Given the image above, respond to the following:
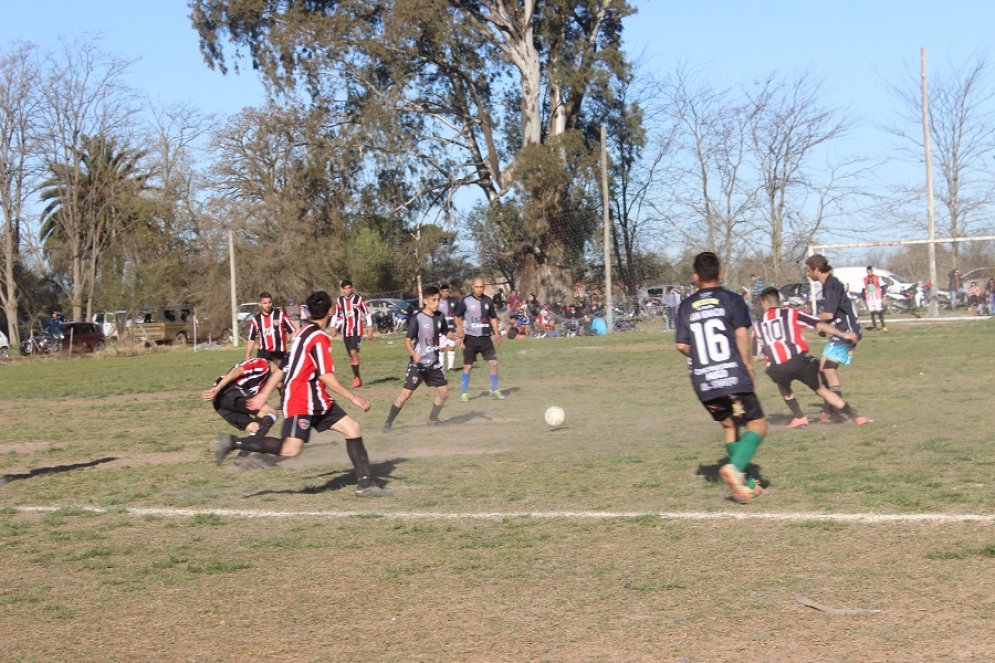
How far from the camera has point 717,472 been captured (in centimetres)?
816

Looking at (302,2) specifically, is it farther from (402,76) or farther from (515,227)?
(515,227)

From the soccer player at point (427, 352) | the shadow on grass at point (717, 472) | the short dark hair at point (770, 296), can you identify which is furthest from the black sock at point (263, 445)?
the short dark hair at point (770, 296)

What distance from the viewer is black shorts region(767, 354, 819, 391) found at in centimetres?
1040

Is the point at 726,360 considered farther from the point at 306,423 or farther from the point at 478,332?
the point at 478,332

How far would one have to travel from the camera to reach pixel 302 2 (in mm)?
39469

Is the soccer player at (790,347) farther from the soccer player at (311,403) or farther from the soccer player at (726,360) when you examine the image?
the soccer player at (311,403)

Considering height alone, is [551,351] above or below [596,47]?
below

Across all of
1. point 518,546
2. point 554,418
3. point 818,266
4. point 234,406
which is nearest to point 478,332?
point 554,418

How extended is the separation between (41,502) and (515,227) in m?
32.2

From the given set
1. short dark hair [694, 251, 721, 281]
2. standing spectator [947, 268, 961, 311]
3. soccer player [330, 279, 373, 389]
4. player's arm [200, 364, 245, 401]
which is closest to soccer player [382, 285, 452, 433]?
player's arm [200, 364, 245, 401]

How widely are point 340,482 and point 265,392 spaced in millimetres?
1237

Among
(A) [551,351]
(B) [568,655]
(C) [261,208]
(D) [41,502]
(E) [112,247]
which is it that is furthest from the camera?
(E) [112,247]

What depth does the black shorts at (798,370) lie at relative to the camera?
34.1 feet

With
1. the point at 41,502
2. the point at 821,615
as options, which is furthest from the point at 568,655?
the point at 41,502
